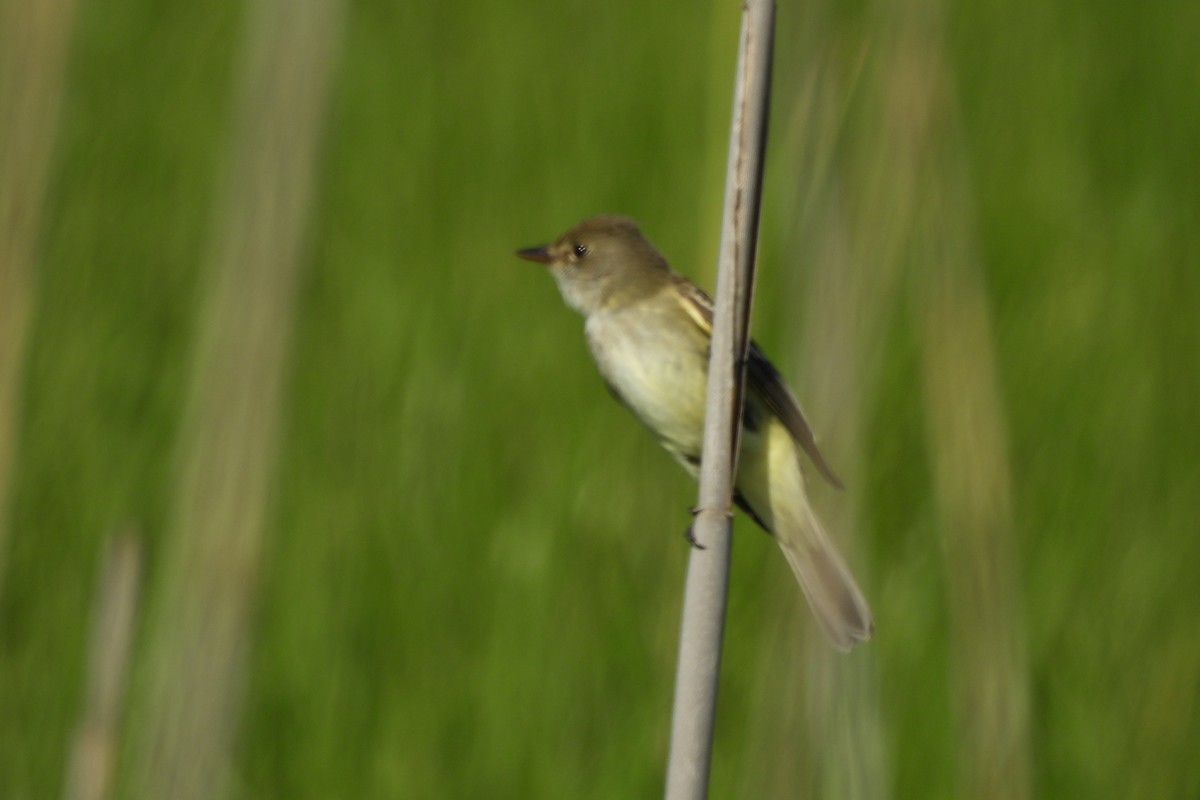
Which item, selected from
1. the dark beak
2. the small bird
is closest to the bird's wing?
the small bird

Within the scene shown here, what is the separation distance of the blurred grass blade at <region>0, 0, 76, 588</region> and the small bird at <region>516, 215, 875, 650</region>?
84cm

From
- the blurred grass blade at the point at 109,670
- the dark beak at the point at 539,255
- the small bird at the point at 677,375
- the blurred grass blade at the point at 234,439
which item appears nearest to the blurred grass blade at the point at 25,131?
the blurred grass blade at the point at 234,439

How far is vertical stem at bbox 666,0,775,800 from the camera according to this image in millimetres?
1355

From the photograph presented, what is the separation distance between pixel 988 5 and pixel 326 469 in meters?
3.75

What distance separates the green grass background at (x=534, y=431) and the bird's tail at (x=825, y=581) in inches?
2.2

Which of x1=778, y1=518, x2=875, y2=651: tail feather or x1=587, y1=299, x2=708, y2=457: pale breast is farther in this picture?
x1=587, y1=299, x2=708, y2=457: pale breast

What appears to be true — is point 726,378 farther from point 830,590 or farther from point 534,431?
point 534,431

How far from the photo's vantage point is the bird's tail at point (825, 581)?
197 centimetres

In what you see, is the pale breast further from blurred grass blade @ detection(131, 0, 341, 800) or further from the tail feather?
blurred grass blade @ detection(131, 0, 341, 800)

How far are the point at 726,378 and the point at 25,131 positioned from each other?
888mm

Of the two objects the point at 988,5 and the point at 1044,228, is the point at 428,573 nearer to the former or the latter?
the point at 1044,228

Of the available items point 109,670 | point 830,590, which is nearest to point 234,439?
point 109,670

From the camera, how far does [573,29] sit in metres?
5.49

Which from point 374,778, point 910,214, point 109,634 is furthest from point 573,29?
point 109,634
